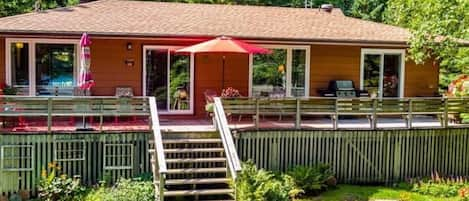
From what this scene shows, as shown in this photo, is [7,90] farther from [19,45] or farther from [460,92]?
[460,92]

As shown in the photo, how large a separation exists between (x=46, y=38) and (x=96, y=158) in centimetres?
355

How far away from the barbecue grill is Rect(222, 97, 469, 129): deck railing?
218cm

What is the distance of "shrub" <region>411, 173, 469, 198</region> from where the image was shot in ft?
39.0

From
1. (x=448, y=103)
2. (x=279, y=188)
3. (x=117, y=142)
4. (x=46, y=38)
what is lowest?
(x=279, y=188)

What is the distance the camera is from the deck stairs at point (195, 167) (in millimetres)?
10531

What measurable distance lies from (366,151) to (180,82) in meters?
5.00

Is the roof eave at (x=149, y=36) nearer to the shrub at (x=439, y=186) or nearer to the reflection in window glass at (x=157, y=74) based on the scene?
the reflection in window glass at (x=157, y=74)

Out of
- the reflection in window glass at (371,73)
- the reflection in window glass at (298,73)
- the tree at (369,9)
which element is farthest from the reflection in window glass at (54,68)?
the tree at (369,9)

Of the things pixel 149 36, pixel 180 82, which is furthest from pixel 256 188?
pixel 180 82

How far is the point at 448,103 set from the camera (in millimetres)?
12977

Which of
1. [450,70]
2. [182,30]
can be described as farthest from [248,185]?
[450,70]

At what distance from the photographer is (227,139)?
427 inches

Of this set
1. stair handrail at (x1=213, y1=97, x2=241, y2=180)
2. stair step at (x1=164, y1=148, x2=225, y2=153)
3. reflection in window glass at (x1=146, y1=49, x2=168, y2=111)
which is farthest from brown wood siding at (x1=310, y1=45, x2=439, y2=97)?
stair step at (x1=164, y1=148, x2=225, y2=153)

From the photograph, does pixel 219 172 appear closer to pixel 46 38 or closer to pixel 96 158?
pixel 96 158
